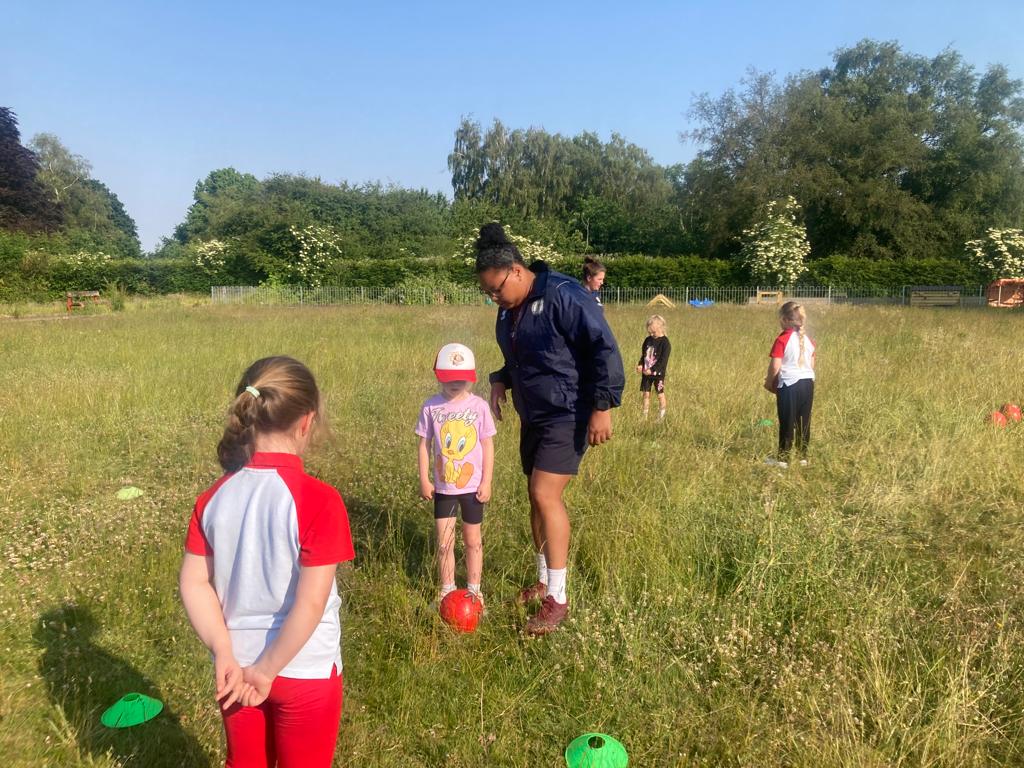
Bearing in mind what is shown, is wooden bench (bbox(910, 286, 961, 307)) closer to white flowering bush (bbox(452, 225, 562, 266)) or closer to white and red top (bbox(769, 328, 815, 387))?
white flowering bush (bbox(452, 225, 562, 266))

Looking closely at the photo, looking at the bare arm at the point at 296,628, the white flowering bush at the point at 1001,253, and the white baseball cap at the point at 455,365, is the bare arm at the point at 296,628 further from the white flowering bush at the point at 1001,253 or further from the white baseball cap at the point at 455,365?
the white flowering bush at the point at 1001,253

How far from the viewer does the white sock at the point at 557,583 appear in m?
3.46

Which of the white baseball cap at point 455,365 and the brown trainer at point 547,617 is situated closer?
the brown trainer at point 547,617

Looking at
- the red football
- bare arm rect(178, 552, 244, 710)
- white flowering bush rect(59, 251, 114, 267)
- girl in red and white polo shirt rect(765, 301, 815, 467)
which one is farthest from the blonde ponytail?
white flowering bush rect(59, 251, 114, 267)

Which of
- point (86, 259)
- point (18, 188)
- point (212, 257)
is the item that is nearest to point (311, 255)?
Result: point (212, 257)

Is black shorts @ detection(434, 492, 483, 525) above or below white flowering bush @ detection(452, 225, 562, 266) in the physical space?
below

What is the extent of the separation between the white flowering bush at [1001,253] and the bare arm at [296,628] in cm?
4492

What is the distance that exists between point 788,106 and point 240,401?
50621 mm

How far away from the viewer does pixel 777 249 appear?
1561 inches

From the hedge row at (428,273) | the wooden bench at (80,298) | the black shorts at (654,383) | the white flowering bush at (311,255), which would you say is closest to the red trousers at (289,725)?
the black shorts at (654,383)

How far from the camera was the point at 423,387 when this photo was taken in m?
9.22

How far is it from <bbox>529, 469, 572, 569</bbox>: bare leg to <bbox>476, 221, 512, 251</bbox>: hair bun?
1.16 meters

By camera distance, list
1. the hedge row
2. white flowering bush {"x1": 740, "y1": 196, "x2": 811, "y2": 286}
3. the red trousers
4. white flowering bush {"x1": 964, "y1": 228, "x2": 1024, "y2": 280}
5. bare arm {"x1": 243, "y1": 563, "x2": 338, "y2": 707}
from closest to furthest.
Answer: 1. bare arm {"x1": 243, "y1": 563, "x2": 338, "y2": 707}
2. the red trousers
3. white flowering bush {"x1": 964, "y1": 228, "x2": 1024, "y2": 280}
4. the hedge row
5. white flowering bush {"x1": 740, "y1": 196, "x2": 811, "y2": 286}

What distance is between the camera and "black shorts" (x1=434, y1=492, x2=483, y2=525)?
3512 mm
